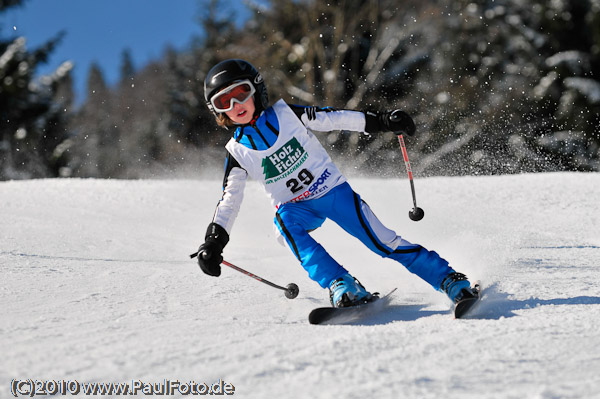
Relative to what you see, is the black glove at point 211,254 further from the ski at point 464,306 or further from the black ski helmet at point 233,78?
the ski at point 464,306

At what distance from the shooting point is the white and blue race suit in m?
3.06

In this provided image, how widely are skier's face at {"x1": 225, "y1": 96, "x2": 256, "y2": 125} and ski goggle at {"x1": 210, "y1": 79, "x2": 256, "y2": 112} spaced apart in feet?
0.06

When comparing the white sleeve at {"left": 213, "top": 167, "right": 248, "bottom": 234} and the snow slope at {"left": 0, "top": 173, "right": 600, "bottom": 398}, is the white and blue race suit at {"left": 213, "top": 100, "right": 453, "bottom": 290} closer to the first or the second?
the white sleeve at {"left": 213, "top": 167, "right": 248, "bottom": 234}

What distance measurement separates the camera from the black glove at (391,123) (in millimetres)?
3203

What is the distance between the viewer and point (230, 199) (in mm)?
3158

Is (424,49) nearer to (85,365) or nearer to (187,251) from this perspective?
(187,251)

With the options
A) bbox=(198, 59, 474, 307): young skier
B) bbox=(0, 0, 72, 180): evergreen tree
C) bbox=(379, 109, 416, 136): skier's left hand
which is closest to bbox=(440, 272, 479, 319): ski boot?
bbox=(198, 59, 474, 307): young skier

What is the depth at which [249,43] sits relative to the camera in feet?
70.3

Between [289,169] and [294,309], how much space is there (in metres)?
0.75

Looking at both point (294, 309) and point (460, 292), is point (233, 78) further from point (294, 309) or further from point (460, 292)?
point (460, 292)

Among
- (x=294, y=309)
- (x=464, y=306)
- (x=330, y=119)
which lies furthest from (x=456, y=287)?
(x=330, y=119)

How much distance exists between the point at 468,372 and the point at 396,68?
63.2 feet

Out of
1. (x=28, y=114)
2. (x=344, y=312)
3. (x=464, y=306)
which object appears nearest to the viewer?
(x=464, y=306)

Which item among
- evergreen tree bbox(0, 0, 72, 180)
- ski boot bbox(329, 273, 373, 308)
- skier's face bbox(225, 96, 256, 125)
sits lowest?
ski boot bbox(329, 273, 373, 308)
